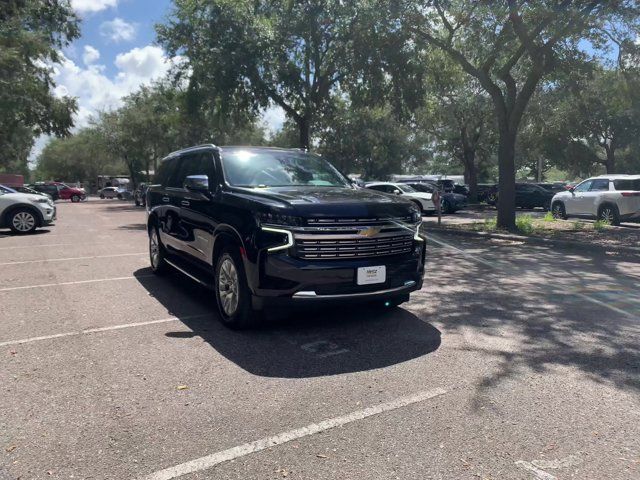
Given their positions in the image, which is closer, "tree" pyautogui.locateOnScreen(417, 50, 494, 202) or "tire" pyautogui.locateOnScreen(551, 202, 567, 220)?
"tire" pyautogui.locateOnScreen(551, 202, 567, 220)

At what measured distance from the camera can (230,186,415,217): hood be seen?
16.3 feet

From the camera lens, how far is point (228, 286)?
550cm

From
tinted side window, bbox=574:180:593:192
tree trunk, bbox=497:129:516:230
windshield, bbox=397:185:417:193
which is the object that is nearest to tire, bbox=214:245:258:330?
tree trunk, bbox=497:129:516:230

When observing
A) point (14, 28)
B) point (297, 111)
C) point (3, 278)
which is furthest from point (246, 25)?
point (3, 278)

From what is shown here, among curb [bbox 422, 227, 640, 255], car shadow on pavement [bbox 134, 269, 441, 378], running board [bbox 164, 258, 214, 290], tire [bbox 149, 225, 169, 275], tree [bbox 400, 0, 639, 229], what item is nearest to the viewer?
car shadow on pavement [bbox 134, 269, 441, 378]

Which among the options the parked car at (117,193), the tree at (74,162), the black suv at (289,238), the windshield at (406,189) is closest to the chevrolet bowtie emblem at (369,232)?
the black suv at (289,238)

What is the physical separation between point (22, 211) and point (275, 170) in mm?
11958

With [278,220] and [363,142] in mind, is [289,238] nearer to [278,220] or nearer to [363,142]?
[278,220]

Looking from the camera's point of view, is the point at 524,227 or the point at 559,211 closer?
the point at 524,227

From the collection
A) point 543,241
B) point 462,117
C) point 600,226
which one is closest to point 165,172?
point 543,241

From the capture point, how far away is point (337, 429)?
133 inches

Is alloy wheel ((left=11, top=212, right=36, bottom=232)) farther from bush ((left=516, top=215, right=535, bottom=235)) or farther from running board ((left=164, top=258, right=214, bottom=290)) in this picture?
bush ((left=516, top=215, right=535, bottom=235))

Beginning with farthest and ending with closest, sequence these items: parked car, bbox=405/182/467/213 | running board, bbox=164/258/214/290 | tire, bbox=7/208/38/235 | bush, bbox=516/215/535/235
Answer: parked car, bbox=405/182/467/213 < tire, bbox=7/208/38/235 < bush, bbox=516/215/535/235 < running board, bbox=164/258/214/290

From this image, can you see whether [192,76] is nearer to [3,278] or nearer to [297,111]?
[297,111]
